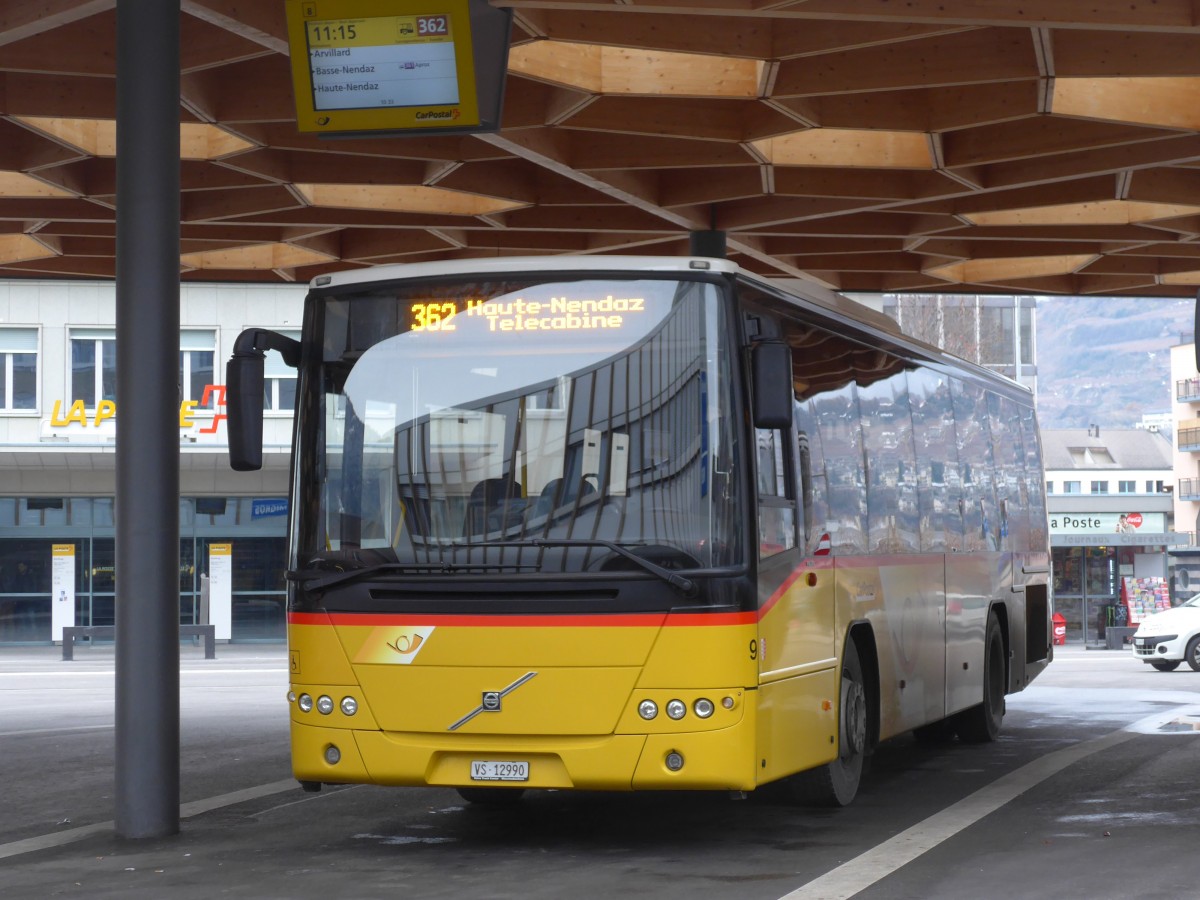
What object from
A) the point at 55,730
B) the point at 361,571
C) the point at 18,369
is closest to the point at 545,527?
the point at 361,571

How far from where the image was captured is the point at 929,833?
1089 centimetres

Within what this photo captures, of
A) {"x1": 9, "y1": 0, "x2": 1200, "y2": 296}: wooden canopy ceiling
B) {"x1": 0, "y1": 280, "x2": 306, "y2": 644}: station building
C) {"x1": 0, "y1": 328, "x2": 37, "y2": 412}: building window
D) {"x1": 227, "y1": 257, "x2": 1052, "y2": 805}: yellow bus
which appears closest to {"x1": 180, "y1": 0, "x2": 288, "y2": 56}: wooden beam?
{"x1": 9, "y1": 0, "x2": 1200, "y2": 296}: wooden canopy ceiling

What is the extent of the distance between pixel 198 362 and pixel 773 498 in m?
32.0

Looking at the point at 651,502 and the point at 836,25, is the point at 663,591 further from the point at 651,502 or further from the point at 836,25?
the point at 836,25

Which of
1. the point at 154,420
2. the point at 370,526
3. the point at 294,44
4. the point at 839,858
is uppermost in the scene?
the point at 294,44

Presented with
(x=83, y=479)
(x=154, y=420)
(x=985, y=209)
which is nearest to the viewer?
(x=154, y=420)

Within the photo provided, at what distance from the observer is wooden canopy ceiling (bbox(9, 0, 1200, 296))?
1298 centimetres

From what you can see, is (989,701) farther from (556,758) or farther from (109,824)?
(109,824)

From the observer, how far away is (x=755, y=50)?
43.8 feet

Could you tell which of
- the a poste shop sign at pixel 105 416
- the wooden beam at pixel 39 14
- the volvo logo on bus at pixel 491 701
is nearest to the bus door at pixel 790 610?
the volvo logo on bus at pixel 491 701

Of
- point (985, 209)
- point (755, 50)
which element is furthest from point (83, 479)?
point (755, 50)

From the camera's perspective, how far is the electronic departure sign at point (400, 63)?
460 inches

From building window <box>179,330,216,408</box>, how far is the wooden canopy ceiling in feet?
53.2

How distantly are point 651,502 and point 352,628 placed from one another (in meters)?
1.84
